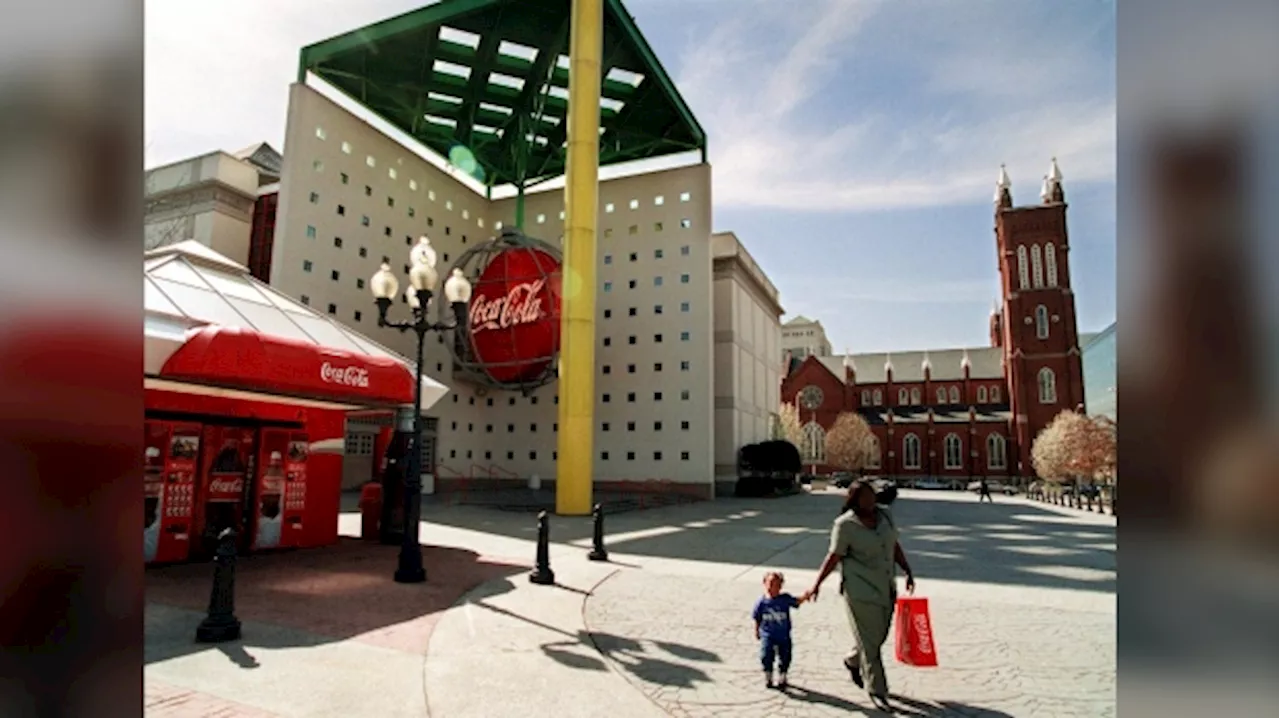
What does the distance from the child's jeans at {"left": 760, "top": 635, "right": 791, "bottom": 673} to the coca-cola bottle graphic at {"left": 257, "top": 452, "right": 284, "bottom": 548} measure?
34.4 ft

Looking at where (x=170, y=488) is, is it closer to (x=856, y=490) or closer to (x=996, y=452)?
(x=856, y=490)

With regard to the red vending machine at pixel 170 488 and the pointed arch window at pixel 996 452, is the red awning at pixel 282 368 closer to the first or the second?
the red vending machine at pixel 170 488

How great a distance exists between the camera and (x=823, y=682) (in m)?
6.08

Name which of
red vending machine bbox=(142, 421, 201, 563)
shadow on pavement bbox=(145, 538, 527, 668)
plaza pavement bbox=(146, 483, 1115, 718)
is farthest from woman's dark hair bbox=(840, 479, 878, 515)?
red vending machine bbox=(142, 421, 201, 563)

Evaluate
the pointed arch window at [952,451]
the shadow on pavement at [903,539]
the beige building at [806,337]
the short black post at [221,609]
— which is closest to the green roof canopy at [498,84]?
the shadow on pavement at [903,539]

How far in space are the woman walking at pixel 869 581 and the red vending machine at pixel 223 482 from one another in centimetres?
1042

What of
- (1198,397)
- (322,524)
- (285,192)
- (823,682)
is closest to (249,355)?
(322,524)

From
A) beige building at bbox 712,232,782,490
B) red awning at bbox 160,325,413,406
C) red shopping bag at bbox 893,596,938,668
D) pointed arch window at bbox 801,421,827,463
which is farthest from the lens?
pointed arch window at bbox 801,421,827,463

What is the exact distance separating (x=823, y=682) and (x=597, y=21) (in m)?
24.9

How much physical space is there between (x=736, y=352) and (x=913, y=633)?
31061 millimetres

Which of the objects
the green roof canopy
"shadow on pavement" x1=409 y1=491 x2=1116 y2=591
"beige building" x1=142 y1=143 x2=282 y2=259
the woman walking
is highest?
the green roof canopy

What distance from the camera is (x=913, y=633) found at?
235 inches

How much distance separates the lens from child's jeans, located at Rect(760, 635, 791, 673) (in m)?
5.89

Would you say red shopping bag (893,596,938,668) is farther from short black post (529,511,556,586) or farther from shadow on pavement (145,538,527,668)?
short black post (529,511,556,586)
